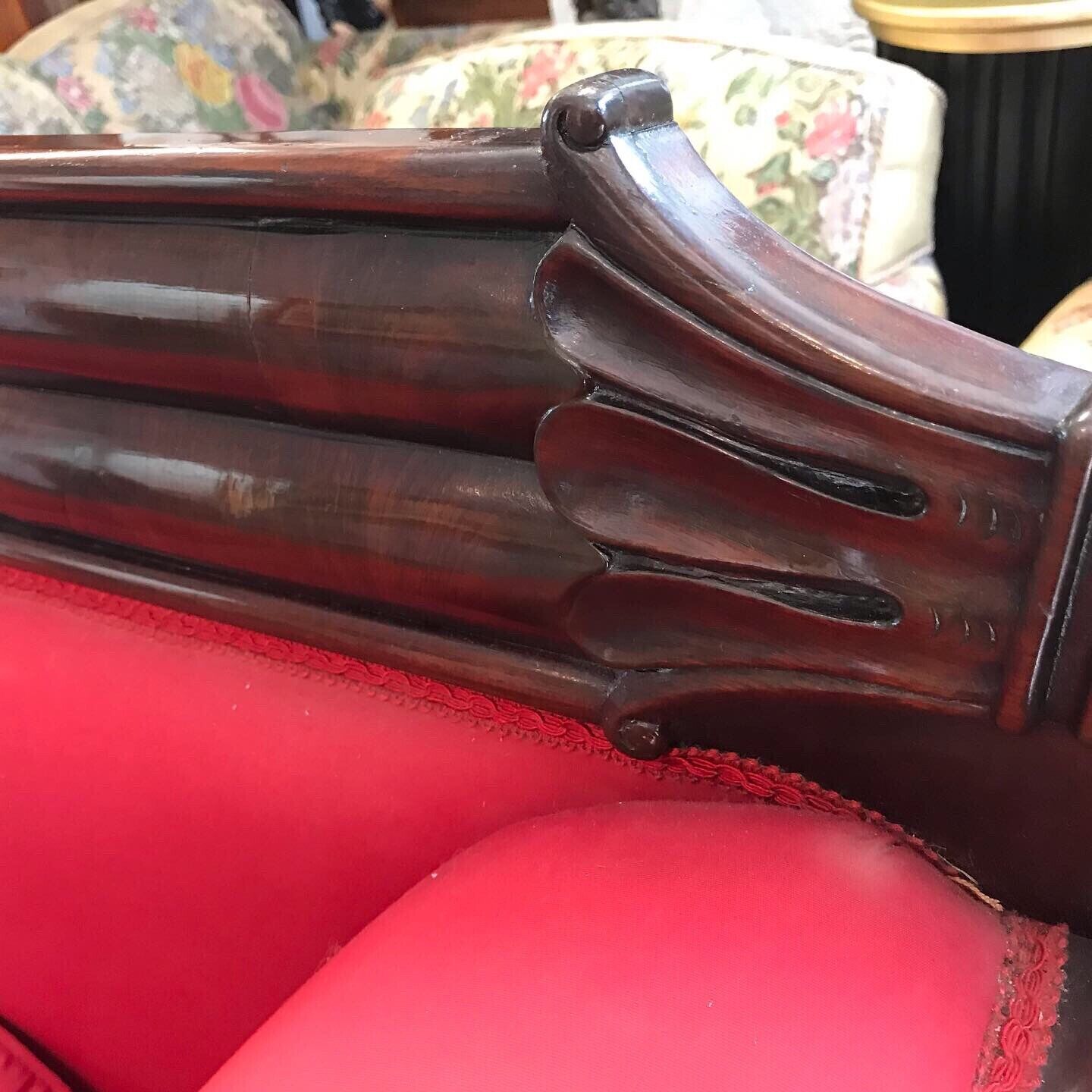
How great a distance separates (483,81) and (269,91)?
2.46 feet

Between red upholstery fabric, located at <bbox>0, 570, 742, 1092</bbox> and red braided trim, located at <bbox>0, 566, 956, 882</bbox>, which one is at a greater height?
red braided trim, located at <bbox>0, 566, 956, 882</bbox>

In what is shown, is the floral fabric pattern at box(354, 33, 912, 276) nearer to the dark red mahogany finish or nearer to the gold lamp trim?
the gold lamp trim

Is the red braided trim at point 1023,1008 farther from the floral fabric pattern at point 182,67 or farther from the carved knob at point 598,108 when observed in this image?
the floral fabric pattern at point 182,67

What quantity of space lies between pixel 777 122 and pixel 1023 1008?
31.4 inches

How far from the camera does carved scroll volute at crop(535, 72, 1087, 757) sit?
0.37 meters

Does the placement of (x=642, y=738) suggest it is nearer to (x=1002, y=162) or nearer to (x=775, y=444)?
(x=775, y=444)

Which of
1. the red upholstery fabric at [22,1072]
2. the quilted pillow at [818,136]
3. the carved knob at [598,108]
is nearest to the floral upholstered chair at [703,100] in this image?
the quilted pillow at [818,136]

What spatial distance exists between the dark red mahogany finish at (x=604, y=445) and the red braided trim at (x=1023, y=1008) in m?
0.02

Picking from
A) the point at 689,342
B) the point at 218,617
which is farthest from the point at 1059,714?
the point at 218,617

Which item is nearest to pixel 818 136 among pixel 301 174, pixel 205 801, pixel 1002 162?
pixel 1002 162

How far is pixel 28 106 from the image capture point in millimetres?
1335

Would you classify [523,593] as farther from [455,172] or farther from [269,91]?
[269,91]

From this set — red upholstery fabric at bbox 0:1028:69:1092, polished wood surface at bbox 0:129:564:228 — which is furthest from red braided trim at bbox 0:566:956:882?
red upholstery fabric at bbox 0:1028:69:1092

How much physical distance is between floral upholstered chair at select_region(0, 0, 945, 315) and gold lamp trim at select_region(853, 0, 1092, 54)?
1.9 inches
